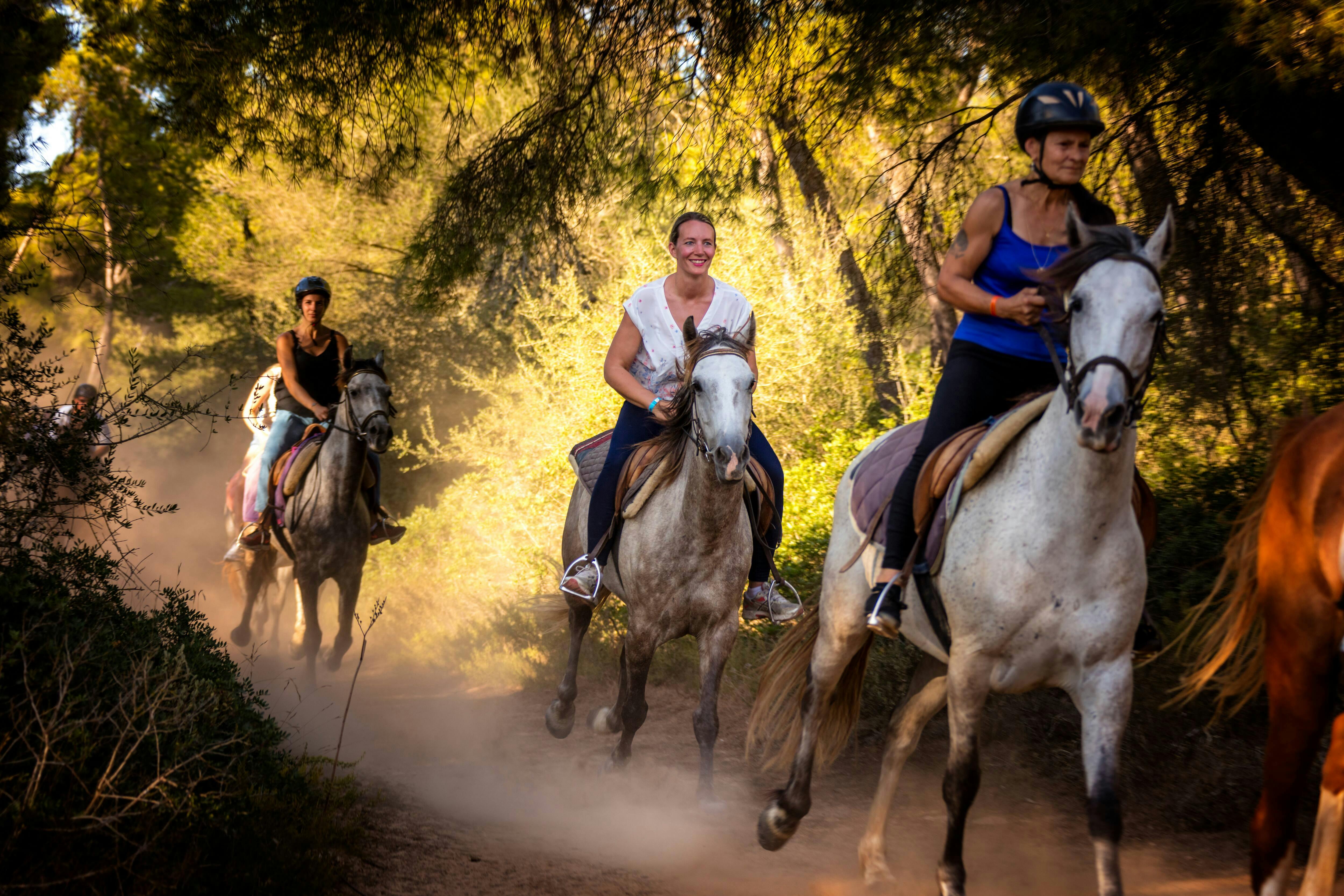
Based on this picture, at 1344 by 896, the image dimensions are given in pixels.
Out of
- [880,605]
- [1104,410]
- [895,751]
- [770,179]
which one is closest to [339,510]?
[770,179]

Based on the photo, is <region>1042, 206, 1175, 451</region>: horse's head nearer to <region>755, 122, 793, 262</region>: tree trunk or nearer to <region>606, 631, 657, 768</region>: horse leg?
<region>606, 631, 657, 768</region>: horse leg

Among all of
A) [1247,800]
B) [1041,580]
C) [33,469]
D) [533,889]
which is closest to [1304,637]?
[1041,580]

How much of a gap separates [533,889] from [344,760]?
9.91 feet

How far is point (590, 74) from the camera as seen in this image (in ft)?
23.8

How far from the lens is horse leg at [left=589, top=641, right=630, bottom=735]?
19.2 feet

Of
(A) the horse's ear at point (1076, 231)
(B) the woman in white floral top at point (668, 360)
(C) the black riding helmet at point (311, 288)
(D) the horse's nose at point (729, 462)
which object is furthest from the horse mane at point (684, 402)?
(C) the black riding helmet at point (311, 288)

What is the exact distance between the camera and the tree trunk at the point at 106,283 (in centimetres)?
503

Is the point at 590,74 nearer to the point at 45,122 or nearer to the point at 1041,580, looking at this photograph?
the point at 45,122

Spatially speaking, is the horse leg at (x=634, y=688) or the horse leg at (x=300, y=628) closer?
the horse leg at (x=634, y=688)

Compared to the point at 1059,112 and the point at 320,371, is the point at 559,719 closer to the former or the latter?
the point at 320,371

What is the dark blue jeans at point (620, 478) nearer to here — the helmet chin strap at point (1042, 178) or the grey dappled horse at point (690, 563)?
the grey dappled horse at point (690, 563)

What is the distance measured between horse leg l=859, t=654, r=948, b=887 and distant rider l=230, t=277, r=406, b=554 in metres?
5.63

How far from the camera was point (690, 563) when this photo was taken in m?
5.46

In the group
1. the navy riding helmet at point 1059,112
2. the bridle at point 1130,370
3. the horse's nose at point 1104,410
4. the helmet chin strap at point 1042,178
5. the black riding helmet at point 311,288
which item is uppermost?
the black riding helmet at point 311,288
